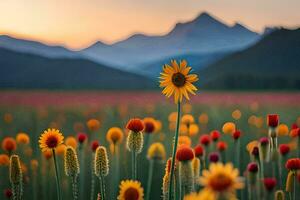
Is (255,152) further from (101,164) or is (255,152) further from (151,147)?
(151,147)

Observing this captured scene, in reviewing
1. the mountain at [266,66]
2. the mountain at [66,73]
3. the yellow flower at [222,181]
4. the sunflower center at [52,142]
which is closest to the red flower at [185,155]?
the sunflower center at [52,142]

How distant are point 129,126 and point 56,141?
0.36m

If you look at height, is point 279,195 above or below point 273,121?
below

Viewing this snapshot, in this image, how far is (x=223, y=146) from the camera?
344 centimetres

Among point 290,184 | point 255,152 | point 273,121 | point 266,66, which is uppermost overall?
point 266,66

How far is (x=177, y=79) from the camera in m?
2.08

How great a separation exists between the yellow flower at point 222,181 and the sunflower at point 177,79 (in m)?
0.95

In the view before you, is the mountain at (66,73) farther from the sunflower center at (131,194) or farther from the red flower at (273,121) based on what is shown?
the sunflower center at (131,194)

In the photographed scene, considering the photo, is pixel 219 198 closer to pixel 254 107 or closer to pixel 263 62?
pixel 254 107

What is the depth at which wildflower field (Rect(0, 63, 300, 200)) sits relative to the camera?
2.02 metres

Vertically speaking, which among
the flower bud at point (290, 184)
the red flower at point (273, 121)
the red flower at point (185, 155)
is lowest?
the flower bud at point (290, 184)

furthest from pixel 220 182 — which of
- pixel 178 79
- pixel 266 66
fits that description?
pixel 266 66

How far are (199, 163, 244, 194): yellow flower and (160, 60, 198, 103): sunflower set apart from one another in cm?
95

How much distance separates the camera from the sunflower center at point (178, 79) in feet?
6.77
